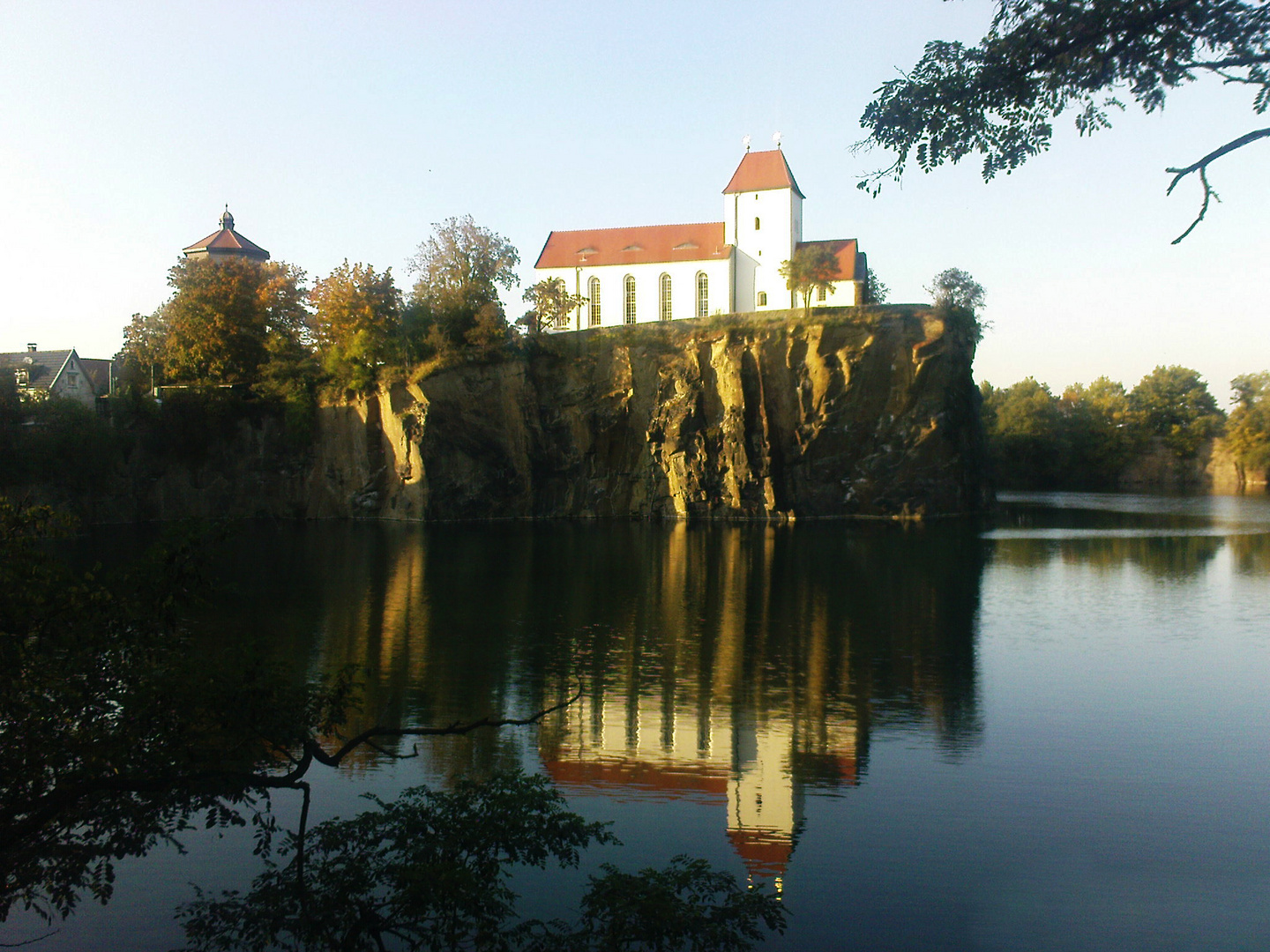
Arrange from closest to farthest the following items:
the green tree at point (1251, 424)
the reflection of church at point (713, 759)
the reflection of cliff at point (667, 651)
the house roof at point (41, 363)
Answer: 1. the reflection of church at point (713, 759)
2. the reflection of cliff at point (667, 651)
3. the house roof at point (41, 363)
4. the green tree at point (1251, 424)

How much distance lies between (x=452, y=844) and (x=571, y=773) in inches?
236

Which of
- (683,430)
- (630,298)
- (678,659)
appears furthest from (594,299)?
(678,659)

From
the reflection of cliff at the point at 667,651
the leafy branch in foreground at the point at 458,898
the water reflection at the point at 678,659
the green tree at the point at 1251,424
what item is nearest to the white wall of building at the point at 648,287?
the reflection of cliff at the point at 667,651

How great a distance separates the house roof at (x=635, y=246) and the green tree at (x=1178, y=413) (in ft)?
230

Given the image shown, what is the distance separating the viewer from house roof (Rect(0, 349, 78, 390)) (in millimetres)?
63375

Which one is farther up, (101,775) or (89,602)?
(89,602)

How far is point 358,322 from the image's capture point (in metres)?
65.8

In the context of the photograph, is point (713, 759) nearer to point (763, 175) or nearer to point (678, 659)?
point (678, 659)

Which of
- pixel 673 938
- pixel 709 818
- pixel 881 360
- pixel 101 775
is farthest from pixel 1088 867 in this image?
pixel 881 360

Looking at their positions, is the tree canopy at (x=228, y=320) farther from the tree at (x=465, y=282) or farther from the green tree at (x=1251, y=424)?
the green tree at (x=1251, y=424)

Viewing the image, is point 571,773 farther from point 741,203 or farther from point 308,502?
point 741,203

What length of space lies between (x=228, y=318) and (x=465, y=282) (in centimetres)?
1677

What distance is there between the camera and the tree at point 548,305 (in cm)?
7144

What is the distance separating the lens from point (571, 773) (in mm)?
13336
